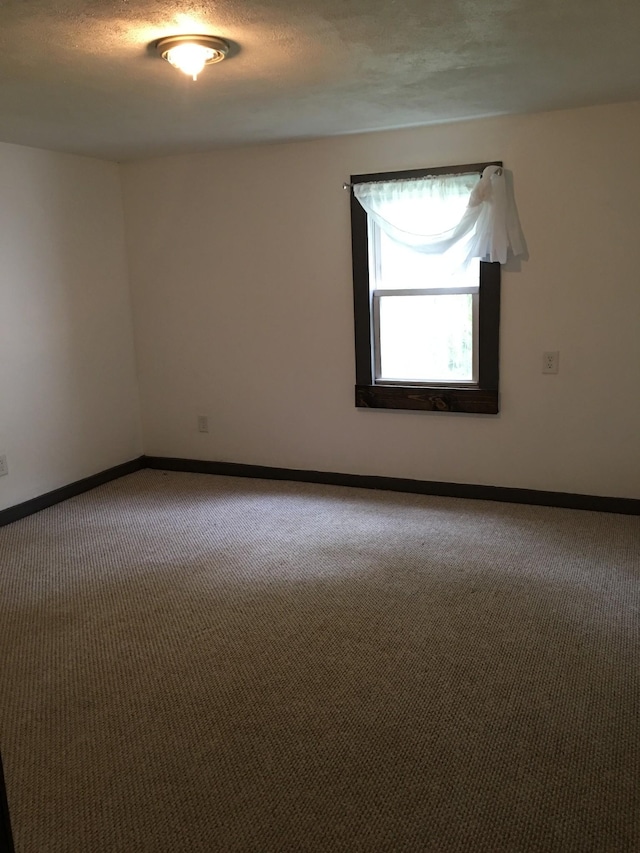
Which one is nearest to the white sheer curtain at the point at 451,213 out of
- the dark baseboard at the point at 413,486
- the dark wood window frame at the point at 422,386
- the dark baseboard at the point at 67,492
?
the dark wood window frame at the point at 422,386

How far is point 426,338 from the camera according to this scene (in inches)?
172

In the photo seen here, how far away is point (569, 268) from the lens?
389cm

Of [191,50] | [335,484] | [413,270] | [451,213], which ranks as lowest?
[335,484]

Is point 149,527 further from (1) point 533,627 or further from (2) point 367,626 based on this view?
(1) point 533,627

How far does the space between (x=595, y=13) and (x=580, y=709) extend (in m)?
2.34

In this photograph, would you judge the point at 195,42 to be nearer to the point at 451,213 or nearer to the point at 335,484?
the point at 451,213

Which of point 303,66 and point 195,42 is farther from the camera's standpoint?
point 303,66

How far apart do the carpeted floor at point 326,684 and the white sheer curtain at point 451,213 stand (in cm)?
159

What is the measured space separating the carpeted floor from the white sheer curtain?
1587mm

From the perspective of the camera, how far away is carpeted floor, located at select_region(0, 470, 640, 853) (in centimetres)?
188

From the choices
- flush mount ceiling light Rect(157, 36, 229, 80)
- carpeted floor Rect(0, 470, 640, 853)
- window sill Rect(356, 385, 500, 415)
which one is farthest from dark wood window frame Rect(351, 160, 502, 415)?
flush mount ceiling light Rect(157, 36, 229, 80)

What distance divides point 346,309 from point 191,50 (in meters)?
2.18

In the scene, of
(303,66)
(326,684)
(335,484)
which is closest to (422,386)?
(335,484)

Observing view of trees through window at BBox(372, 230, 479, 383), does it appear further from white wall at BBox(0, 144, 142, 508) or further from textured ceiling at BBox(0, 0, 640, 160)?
white wall at BBox(0, 144, 142, 508)
